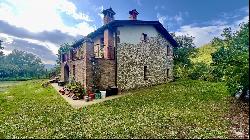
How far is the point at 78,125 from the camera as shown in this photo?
16516mm

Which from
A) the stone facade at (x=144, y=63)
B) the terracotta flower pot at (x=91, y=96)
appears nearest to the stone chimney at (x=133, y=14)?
the stone facade at (x=144, y=63)

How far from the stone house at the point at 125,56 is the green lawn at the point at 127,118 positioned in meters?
5.61

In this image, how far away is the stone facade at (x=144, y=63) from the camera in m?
32.2

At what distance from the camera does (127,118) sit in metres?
17.8

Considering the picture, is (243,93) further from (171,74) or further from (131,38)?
(171,74)

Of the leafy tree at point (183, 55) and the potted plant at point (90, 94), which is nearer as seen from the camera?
the potted plant at point (90, 94)

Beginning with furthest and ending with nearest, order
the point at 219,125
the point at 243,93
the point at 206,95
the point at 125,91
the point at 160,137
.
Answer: the point at 125,91
the point at 206,95
the point at 243,93
the point at 219,125
the point at 160,137

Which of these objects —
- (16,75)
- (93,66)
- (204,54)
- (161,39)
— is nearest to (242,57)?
(93,66)

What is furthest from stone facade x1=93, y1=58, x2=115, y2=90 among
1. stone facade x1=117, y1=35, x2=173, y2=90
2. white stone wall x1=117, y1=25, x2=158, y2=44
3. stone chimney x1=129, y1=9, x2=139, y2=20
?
stone chimney x1=129, y1=9, x2=139, y2=20

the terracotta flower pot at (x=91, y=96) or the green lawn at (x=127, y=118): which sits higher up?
the terracotta flower pot at (x=91, y=96)

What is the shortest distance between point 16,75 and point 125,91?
59814 mm

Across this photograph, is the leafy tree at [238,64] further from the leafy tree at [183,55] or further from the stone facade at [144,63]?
the leafy tree at [183,55]

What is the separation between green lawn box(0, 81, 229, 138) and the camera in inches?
579

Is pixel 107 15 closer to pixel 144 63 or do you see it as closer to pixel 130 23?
pixel 130 23
